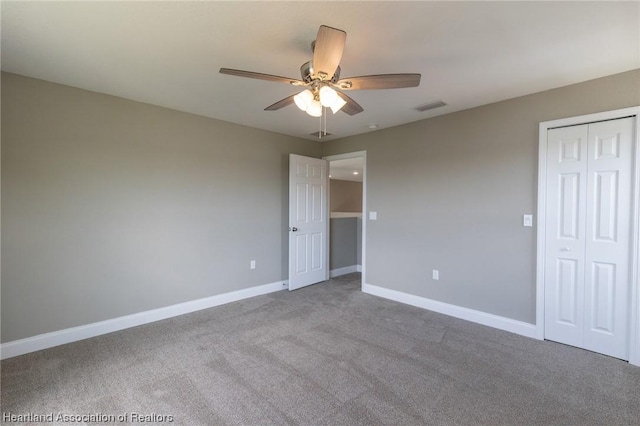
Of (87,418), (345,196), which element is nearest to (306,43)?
(87,418)

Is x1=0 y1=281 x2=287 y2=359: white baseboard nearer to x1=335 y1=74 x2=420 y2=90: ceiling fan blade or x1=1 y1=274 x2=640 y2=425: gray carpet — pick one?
x1=1 y1=274 x2=640 y2=425: gray carpet

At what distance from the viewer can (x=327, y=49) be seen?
5.26 feet

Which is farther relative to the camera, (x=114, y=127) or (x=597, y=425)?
(x=114, y=127)

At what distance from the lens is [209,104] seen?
3.31m

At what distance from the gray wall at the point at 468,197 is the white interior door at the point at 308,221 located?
872 millimetres

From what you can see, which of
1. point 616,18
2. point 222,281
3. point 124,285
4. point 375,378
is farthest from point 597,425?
point 124,285

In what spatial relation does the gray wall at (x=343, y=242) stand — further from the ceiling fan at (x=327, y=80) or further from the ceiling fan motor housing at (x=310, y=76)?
the ceiling fan motor housing at (x=310, y=76)

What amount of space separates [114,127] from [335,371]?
3.28 m

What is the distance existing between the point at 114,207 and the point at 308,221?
8.55 ft

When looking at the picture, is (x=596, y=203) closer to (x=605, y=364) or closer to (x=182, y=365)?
(x=605, y=364)

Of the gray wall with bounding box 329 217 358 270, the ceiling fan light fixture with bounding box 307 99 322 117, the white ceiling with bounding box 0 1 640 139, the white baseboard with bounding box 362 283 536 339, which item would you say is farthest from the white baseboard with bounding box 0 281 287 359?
the ceiling fan light fixture with bounding box 307 99 322 117

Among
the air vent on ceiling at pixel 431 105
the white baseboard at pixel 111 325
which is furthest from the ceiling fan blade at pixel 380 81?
the white baseboard at pixel 111 325

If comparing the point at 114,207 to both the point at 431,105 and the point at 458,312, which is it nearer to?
the point at 431,105

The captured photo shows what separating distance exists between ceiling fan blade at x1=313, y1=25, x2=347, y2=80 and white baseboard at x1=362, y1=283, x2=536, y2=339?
3.08 metres
